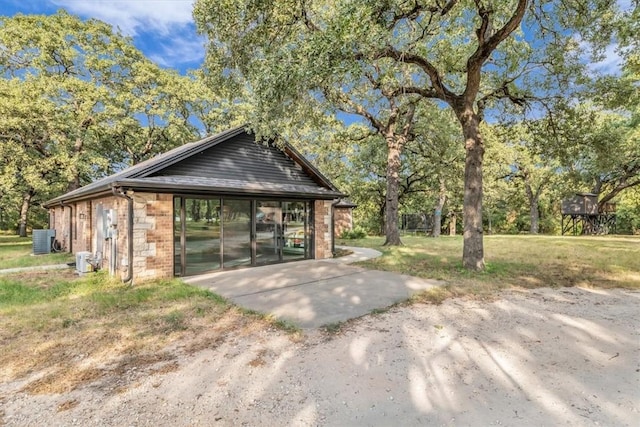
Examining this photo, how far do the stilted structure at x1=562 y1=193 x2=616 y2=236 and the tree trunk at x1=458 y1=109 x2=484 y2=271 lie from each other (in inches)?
773

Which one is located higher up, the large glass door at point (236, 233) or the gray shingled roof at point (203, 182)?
the gray shingled roof at point (203, 182)

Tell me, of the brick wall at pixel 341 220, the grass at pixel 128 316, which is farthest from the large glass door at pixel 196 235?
the brick wall at pixel 341 220

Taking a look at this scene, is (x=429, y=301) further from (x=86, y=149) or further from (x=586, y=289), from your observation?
(x=86, y=149)

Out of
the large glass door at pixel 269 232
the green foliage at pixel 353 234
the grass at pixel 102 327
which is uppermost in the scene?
the large glass door at pixel 269 232

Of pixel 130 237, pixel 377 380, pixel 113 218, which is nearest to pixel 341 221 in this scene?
pixel 113 218

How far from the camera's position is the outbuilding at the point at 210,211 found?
726 centimetres

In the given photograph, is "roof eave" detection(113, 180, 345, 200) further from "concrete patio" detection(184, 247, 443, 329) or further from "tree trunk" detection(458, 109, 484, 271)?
"tree trunk" detection(458, 109, 484, 271)

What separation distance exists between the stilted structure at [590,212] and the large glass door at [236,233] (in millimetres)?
24279

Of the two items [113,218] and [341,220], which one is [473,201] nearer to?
[113,218]

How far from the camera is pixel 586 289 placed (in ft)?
20.8

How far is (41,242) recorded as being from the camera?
13.4m

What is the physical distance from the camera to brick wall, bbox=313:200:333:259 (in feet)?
35.7

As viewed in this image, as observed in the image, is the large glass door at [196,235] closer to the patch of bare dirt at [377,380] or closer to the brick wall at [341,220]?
the patch of bare dirt at [377,380]

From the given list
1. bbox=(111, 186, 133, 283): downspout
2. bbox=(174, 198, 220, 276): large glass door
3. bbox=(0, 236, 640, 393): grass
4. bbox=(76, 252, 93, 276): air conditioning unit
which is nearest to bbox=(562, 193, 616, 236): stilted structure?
bbox=(0, 236, 640, 393): grass
